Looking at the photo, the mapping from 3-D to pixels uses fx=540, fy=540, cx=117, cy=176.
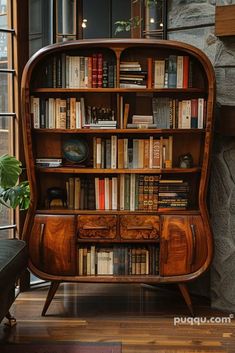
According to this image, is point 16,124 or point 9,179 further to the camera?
point 16,124

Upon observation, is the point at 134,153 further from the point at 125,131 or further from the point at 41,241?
the point at 41,241

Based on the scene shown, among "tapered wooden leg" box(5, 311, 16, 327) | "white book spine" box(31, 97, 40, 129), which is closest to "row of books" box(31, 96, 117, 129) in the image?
"white book spine" box(31, 97, 40, 129)

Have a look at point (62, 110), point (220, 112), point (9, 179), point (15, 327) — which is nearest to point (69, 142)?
point (62, 110)

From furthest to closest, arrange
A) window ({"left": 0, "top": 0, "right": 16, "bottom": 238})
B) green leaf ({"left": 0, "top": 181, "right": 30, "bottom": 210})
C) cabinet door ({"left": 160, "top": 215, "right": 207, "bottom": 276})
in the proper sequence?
window ({"left": 0, "top": 0, "right": 16, "bottom": 238}) → green leaf ({"left": 0, "top": 181, "right": 30, "bottom": 210}) → cabinet door ({"left": 160, "top": 215, "right": 207, "bottom": 276})

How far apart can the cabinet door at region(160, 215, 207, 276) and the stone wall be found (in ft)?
0.68

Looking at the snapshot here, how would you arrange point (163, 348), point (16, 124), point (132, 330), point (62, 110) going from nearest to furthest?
Answer: point (163, 348) → point (132, 330) → point (62, 110) → point (16, 124)

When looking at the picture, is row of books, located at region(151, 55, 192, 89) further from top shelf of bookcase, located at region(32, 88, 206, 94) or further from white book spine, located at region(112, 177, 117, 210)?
white book spine, located at region(112, 177, 117, 210)

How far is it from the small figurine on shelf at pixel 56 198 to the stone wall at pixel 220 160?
978 mm

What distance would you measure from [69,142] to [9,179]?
0.47 metres

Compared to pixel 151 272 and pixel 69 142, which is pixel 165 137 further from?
pixel 151 272

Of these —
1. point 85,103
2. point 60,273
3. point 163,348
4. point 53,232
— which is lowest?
point 163,348

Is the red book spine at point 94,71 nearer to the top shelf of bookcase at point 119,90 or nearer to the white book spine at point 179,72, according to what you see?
the top shelf of bookcase at point 119,90

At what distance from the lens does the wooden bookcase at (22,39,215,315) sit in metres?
3.39

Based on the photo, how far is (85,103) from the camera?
3574mm
